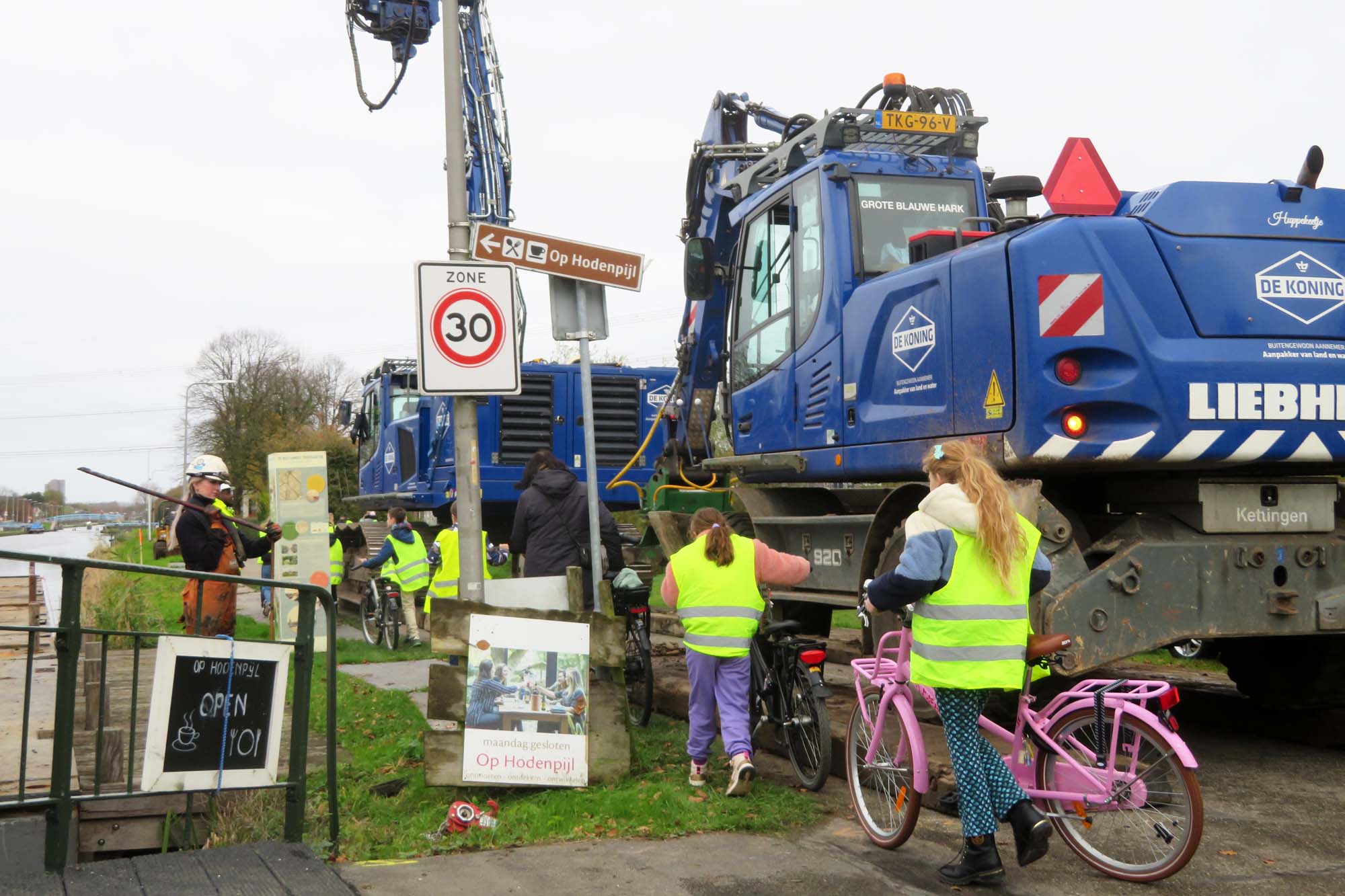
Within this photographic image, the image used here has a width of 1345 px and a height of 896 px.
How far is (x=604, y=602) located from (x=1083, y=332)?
2.94m

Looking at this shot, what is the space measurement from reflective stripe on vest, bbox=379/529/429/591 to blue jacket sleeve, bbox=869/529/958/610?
953cm

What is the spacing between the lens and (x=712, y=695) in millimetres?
7070

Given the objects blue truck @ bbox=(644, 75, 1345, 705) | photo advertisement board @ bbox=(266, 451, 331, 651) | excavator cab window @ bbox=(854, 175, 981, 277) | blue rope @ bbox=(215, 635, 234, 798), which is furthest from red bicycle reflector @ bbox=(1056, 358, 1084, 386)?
photo advertisement board @ bbox=(266, 451, 331, 651)

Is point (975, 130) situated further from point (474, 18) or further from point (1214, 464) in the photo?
point (474, 18)

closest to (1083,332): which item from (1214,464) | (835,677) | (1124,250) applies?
(1124,250)

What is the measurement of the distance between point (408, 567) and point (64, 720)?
365 inches

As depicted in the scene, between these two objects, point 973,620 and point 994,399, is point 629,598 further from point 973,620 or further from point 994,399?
point 973,620

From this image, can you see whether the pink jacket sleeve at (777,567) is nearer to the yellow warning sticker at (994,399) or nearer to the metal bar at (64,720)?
the yellow warning sticker at (994,399)

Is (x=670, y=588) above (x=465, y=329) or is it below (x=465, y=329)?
below

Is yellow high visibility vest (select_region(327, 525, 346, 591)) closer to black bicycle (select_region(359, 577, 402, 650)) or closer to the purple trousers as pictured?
black bicycle (select_region(359, 577, 402, 650))

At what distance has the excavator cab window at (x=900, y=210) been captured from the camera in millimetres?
8094

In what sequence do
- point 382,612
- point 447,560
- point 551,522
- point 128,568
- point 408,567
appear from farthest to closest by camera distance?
point 382,612 < point 408,567 < point 447,560 < point 551,522 < point 128,568

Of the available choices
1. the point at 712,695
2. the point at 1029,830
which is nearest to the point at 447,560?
the point at 712,695

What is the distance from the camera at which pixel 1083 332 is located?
627 centimetres
